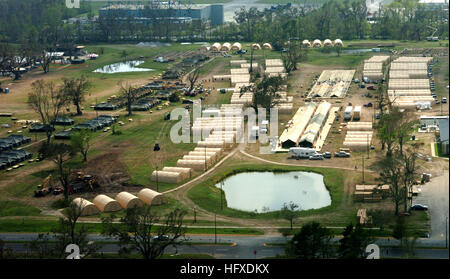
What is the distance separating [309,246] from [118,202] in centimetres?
1087

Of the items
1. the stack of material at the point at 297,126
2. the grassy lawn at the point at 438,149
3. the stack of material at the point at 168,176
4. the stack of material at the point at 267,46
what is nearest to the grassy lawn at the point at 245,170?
the stack of material at the point at 168,176

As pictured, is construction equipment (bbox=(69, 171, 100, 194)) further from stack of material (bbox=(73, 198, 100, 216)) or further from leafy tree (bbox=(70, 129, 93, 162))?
leafy tree (bbox=(70, 129, 93, 162))

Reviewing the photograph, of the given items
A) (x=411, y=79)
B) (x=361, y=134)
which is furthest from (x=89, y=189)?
(x=411, y=79)

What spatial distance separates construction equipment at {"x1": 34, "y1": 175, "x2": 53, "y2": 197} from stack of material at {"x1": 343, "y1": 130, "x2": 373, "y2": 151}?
550 inches

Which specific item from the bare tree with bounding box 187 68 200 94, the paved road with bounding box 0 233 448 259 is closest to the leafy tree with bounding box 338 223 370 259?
the paved road with bounding box 0 233 448 259

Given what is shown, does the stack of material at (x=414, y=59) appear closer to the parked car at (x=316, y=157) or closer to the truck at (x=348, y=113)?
the truck at (x=348, y=113)

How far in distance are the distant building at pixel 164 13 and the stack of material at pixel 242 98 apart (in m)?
30.6

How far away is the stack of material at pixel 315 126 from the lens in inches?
1308

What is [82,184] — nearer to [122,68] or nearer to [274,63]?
[274,63]

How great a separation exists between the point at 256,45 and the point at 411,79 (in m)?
21.2

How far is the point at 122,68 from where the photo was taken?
6025 cm

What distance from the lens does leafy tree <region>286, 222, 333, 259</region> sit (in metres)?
16.4

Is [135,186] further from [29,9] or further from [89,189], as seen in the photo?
[29,9]
